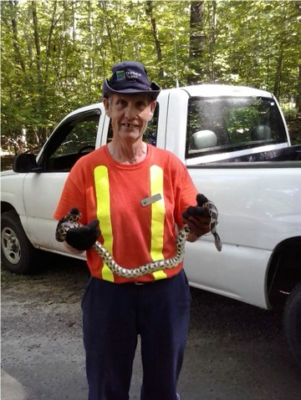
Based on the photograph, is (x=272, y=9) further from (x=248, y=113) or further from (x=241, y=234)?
(x=241, y=234)

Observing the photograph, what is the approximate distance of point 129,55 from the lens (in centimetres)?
962

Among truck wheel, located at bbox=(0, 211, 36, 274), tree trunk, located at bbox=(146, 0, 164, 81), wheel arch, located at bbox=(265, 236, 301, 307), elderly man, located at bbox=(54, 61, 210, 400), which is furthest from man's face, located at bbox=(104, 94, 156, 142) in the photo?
tree trunk, located at bbox=(146, 0, 164, 81)

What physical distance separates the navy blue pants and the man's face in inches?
23.5

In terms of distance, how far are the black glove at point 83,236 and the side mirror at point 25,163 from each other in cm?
262

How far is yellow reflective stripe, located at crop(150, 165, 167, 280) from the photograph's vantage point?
5.26 ft

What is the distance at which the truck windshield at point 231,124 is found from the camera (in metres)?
3.22

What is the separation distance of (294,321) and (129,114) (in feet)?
5.43

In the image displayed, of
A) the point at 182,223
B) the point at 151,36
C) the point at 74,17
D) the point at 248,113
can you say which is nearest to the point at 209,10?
the point at 151,36

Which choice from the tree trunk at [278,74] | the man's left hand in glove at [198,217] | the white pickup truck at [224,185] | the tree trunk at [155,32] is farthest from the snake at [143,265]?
the tree trunk at [155,32]

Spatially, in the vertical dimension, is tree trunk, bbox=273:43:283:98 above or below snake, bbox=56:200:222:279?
above

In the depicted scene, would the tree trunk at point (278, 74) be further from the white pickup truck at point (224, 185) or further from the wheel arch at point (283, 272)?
the wheel arch at point (283, 272)

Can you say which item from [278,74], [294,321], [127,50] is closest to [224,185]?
[294,321]

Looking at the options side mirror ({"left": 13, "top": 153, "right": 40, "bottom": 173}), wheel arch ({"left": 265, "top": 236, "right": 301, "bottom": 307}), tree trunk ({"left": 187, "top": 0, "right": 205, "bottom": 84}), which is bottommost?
wheel arch ({"left": 265, "top": 236, "right": 301, "bottom": 307})

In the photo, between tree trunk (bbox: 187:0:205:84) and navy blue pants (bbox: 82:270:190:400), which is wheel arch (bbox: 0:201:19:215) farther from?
tree trunk (bbox: 187:0:205:84)
